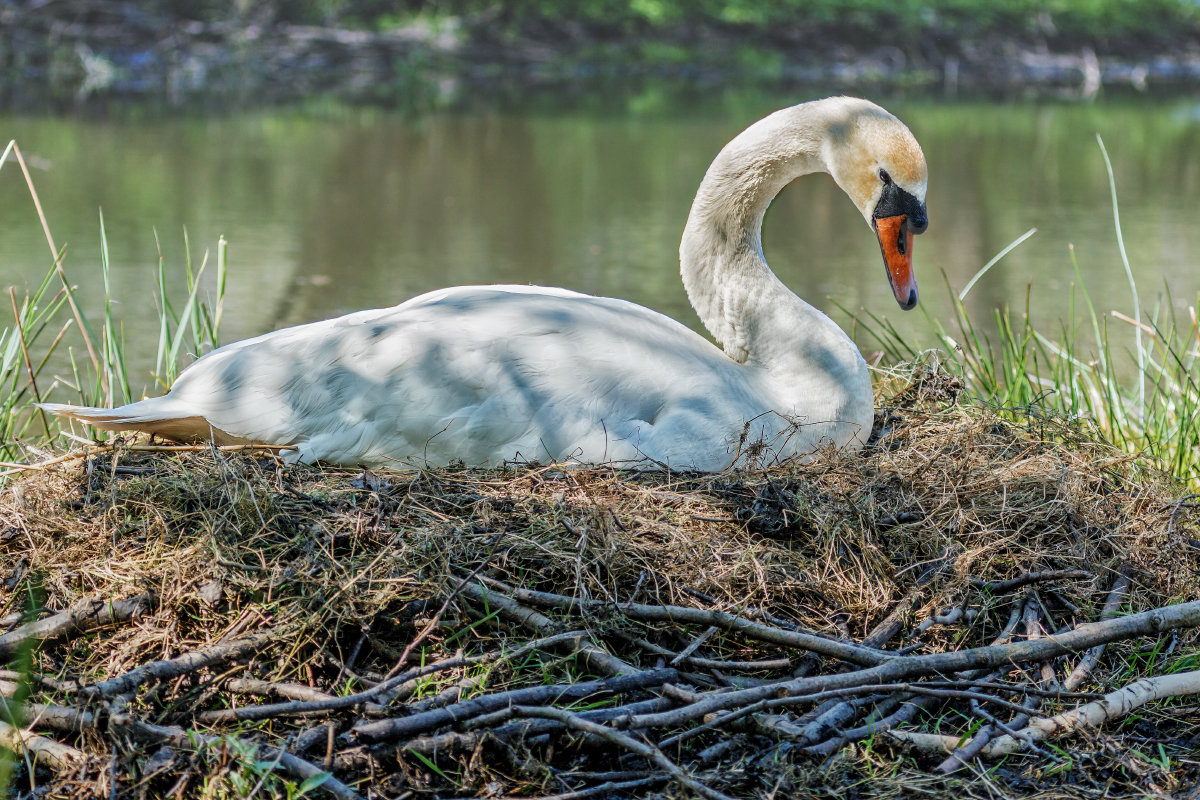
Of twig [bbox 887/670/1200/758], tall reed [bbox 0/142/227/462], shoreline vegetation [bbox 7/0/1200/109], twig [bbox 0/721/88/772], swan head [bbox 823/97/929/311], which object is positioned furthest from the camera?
shoreline vegetation [bbox 7/0/1200/109]

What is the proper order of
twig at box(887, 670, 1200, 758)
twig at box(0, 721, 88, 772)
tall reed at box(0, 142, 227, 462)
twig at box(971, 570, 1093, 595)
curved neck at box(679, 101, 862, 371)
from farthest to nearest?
tall reed at box(0, 142, 227, 462) → curved neck at box(679, 101, 862, 371) → twig at box(971, 570, 1093, 595) → twig at box(887, 670, 1200, 758) → twig at box(0, 721, 88, 772)

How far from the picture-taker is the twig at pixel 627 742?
8.20 feet

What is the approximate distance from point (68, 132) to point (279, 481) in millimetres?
15442

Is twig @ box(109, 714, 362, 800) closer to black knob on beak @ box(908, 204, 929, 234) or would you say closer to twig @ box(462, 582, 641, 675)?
twig @ box(462, 582, 641, 675)

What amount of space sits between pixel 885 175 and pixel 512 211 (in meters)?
A: 9.91

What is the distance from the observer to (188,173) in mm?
14695

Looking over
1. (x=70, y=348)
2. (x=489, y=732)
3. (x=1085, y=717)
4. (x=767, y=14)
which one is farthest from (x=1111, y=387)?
(x=767, y=14)

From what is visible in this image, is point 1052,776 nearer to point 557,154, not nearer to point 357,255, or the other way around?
point 357,255

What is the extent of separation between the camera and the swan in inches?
154

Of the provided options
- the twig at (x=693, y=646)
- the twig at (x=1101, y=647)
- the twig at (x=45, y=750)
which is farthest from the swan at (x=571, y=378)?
the twig at (x=45, y=750)

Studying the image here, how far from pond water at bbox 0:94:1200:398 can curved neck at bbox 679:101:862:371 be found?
2332 mm

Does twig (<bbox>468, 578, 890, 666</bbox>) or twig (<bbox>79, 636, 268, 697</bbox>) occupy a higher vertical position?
twig (<bbox>468, 578, 890, 666</bbox>)

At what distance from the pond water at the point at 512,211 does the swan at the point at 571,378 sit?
2435mm

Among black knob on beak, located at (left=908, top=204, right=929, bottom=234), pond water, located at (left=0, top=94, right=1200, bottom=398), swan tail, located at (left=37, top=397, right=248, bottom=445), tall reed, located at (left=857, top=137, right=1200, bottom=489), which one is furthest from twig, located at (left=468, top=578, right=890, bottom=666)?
pond water, located at (left=0, top=94, right=1200, bottom=398)
